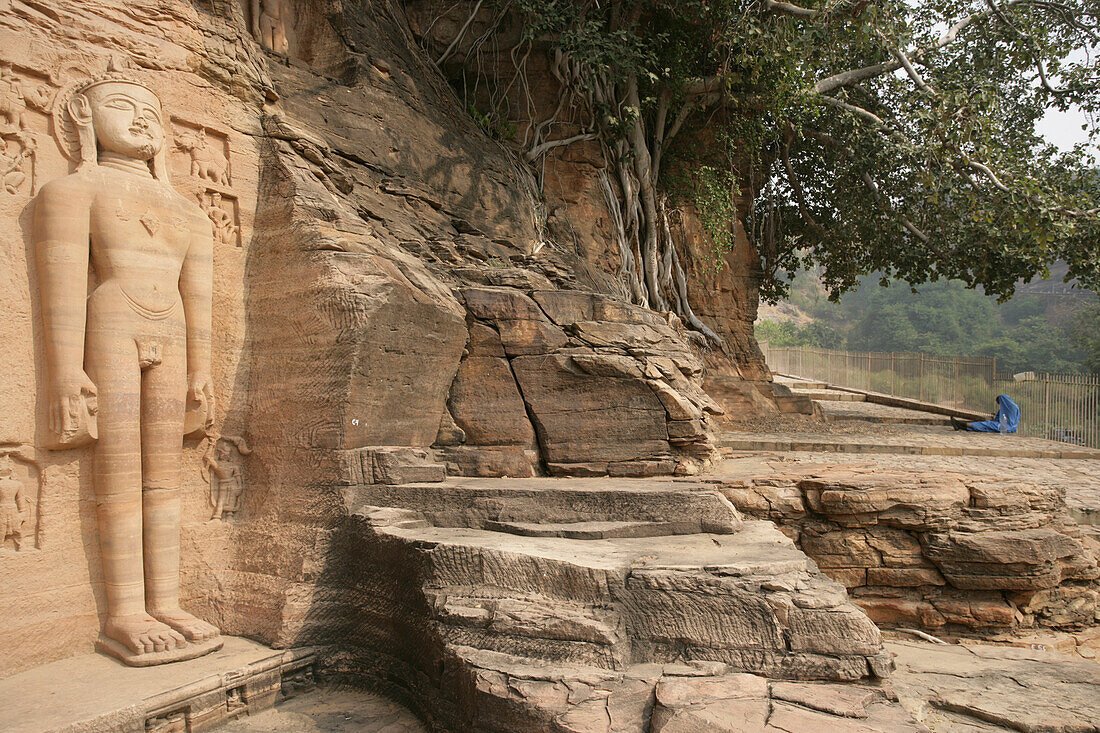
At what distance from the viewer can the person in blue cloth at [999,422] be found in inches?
500

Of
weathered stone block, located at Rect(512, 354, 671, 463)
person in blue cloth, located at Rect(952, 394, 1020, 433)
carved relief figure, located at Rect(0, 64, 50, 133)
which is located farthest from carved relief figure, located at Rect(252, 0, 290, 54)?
person in blue cloth, located at Rect(952, 394, 1020, 433)

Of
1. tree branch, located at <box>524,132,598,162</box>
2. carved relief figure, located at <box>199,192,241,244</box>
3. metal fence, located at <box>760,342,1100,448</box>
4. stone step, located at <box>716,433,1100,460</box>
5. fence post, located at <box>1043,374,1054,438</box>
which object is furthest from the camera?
fence post, located at <box>1043,374,1054,438</box>

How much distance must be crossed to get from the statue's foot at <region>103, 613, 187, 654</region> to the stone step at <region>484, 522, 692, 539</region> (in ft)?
6.07

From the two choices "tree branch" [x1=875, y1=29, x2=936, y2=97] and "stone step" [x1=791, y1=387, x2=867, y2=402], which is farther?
"stone step" [x1=791, y1=387, x2=867, y2=402]

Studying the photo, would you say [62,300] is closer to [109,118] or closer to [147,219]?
[147,219]

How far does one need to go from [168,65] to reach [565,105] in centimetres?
614

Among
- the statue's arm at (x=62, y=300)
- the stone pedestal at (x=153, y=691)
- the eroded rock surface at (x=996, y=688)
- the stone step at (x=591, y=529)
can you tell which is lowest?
the eroded rock surface at (x=996, y=688)

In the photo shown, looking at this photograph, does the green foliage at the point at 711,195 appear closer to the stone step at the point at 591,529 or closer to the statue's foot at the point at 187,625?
the stone step at the point at 591,529

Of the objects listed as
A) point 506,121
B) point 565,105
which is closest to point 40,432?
point 506,121

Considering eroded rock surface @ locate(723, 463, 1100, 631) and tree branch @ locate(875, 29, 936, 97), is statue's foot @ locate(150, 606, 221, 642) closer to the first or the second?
eroded rock surface @ locate(723, 463, 1100, 631)

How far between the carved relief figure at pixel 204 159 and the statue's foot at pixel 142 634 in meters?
2.78

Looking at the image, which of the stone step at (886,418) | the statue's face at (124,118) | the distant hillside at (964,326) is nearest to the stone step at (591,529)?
the statue's face at (124,118)

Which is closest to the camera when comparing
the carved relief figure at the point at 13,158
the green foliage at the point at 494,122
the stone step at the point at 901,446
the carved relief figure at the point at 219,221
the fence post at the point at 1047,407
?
the carved relief figure at the point at 13,158

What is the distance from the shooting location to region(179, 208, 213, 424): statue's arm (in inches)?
180
